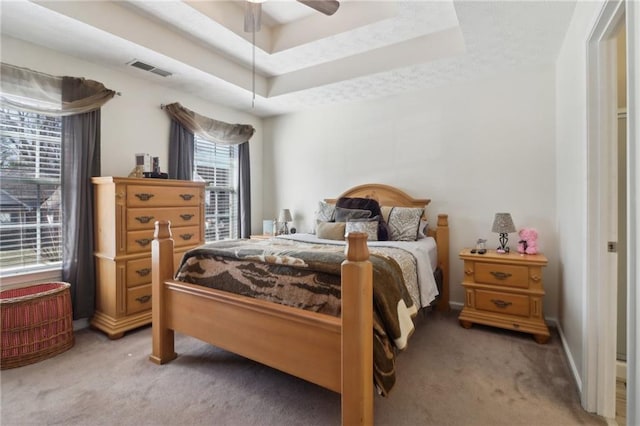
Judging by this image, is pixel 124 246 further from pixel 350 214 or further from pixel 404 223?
pixel 404 223

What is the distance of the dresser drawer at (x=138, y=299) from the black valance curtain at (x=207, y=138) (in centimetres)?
131

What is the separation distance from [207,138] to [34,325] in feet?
8.02

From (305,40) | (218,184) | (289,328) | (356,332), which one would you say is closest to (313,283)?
(289,328)

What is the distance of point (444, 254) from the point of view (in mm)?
3250

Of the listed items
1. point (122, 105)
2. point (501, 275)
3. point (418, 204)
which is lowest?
point (501, 275)

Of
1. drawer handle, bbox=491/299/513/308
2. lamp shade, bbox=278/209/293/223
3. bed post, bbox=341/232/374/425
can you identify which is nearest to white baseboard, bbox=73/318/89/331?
lamp shade, bbox=278/209/293/223

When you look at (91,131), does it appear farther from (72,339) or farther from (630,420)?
(630,420)

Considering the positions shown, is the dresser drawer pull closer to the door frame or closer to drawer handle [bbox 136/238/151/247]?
drawer handle [bbox 136/238/151/247]

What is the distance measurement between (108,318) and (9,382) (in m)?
0.72

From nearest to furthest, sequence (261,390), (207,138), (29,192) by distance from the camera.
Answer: (261,390) → (29,192) → (207,138)

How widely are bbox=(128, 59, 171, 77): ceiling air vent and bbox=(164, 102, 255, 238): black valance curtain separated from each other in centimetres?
36

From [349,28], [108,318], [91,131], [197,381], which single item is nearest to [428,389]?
[197,381]

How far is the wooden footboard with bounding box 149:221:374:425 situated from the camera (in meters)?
1.33

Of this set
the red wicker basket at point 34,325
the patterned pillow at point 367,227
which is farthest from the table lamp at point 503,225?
the red wicker basket at point 34,325
